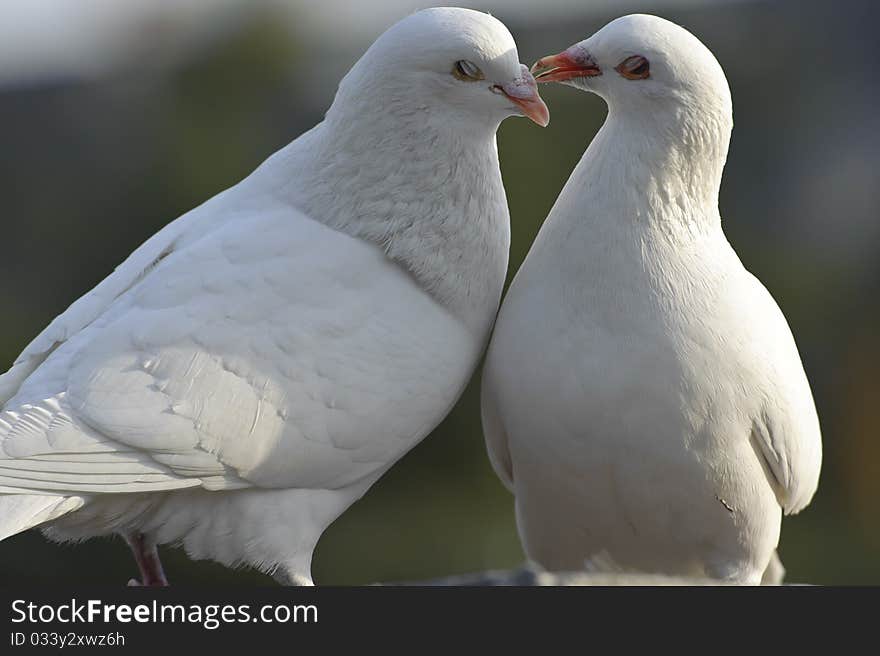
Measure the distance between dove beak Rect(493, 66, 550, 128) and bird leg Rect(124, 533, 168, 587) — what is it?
196 cm

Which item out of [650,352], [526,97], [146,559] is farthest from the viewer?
[146,559]

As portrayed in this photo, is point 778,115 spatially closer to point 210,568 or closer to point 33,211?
point 33,211

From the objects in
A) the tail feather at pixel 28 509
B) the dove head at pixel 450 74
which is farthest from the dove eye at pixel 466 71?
the tail feather at pixel 28 509

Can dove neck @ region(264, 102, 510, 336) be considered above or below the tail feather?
above

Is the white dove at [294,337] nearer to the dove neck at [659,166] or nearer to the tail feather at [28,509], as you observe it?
the tail feather at [28,509]

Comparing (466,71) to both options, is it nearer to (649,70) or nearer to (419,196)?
(419,196)

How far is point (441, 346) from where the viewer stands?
14.8ft

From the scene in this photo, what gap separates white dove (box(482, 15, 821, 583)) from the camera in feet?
14.1

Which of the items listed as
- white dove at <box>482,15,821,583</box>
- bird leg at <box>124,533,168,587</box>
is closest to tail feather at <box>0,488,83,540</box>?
bird leg at <box>124,533,168,587</box>

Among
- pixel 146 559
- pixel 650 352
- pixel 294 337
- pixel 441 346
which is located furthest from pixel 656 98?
pixel 146 559

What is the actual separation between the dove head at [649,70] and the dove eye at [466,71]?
25 centimetres

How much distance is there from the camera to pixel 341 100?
15.4 feet

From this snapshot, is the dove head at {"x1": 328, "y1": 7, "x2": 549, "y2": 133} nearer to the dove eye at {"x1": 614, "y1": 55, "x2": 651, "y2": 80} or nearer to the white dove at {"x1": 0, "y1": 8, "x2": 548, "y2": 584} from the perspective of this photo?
the white dove at {"x1": 0, "y1": 8, "x2": 548, "y2": 584}

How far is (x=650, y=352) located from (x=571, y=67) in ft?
3.33
